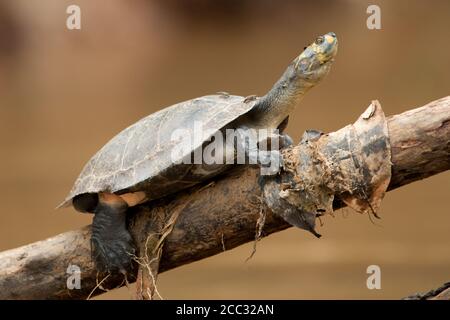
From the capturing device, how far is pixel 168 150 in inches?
101

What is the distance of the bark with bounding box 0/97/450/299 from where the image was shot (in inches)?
87.7

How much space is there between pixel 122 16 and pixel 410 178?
306 cm

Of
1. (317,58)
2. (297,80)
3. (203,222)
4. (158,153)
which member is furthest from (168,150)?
(317,58)

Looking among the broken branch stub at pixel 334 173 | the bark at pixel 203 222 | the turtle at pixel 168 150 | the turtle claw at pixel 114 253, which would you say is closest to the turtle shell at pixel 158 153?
the turtle at pixel 168 150

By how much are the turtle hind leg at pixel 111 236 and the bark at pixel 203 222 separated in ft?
0.18

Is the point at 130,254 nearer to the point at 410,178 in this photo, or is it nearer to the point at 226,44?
the point at 410,178

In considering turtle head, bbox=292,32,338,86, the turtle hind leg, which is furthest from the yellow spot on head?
the turtle hind leg

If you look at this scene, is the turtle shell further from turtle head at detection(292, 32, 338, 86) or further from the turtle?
turtle head at detection(292, 32, 338, 86)

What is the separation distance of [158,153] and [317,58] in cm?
78

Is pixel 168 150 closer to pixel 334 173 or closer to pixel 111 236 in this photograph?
pixel 111 236

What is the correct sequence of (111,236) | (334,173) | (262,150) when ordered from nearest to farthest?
(334,173)
(262,150)
(111,236)

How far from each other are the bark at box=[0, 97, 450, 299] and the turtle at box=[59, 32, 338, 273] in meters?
0.07

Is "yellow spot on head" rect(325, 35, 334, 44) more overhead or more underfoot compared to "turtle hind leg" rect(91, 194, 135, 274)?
more overhead

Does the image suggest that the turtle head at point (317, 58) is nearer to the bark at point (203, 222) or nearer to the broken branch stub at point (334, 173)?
the broken branch stub at point (334, 173)
